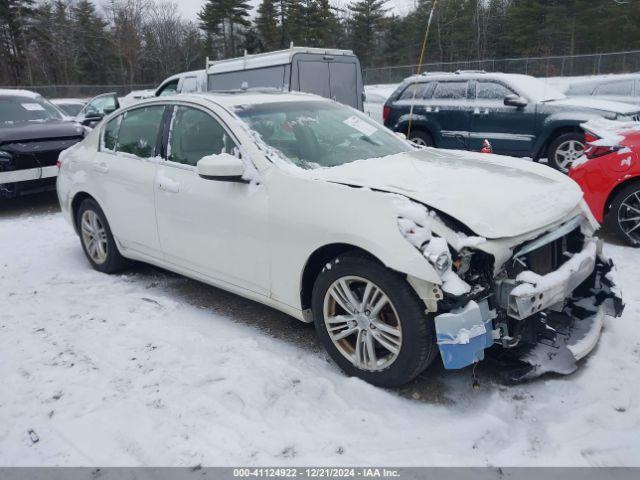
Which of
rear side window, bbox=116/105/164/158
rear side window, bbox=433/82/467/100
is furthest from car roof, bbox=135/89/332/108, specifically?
rear side window, bbox=433/82/467/100

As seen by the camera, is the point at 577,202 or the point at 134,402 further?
the point at 577,202

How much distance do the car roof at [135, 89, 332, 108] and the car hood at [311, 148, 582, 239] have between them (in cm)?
100

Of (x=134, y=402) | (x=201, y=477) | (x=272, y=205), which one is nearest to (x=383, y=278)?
(x=272, y=205)

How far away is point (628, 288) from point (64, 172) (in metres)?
5.33

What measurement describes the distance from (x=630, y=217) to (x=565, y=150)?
396cm

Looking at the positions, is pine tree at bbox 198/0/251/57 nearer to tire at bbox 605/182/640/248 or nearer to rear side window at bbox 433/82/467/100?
rear side window at bbox 433/82/467/100

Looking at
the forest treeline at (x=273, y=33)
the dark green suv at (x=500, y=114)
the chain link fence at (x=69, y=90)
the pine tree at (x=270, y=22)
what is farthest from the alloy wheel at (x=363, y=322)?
the pine tree at (x=270, y=22)

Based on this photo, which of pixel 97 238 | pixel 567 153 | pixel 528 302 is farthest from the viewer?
pixel 567 153

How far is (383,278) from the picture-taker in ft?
9.11

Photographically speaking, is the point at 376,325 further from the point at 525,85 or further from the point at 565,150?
the point at 525,85

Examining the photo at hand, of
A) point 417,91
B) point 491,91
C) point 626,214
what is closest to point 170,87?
point 417,91

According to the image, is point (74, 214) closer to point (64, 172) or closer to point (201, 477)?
point (64, 172)

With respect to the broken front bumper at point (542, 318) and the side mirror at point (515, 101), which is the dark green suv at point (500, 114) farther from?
the broken front bumper at point (542, 318)

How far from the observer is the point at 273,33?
1913 inches
